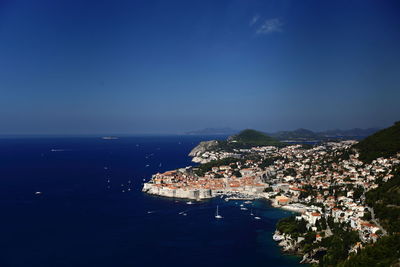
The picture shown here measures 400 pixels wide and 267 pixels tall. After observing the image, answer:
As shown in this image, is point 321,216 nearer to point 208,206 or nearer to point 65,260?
point 208,206

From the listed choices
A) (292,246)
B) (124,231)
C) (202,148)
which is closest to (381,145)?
(292,246)

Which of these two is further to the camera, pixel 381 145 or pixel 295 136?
pixel 295 136

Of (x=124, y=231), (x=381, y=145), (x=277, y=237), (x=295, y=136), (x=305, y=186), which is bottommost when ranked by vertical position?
(x=124, y=231)

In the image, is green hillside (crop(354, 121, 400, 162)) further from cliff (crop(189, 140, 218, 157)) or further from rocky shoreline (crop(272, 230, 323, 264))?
cliff (crop(189, 140, 218, 157))

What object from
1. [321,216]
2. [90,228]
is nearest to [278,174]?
[321,216]

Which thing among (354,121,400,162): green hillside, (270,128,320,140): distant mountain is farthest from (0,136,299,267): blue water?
(270,128,320,140): distant mountain

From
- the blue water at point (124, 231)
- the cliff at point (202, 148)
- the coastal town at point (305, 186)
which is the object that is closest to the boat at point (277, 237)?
the coastal town at point (305, 186)

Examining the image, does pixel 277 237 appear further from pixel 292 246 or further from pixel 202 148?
pixel 202 148
